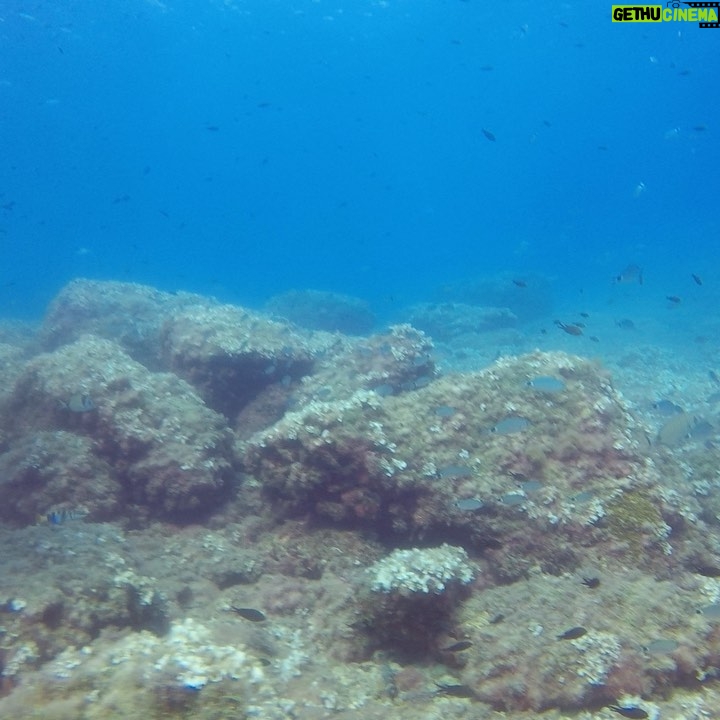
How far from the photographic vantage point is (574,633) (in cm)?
489

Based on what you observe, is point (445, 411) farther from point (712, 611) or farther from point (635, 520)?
point (712, 611)

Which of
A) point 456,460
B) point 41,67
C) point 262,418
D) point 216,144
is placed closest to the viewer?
point 456,460

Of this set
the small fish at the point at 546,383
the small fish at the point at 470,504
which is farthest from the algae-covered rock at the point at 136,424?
the small fish at the point at 546,383

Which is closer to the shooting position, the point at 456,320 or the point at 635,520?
the point at 635,520

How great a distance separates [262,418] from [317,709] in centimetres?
771

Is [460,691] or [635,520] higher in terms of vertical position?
[635,520]

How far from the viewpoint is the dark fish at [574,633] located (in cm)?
488

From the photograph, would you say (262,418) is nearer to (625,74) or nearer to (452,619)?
(452,619)

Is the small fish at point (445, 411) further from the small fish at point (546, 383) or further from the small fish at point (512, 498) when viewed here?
the small fish at point (512, 498)

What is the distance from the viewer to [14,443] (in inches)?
360

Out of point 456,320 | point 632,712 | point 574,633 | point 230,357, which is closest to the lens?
point 632,712

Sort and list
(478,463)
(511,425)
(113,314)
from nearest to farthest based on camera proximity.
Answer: (511,425) → (478,463) → (113,314)

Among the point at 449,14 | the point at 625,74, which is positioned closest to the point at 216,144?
the point at 625,74

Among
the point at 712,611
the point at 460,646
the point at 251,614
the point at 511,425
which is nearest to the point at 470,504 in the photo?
the point at 511,425
